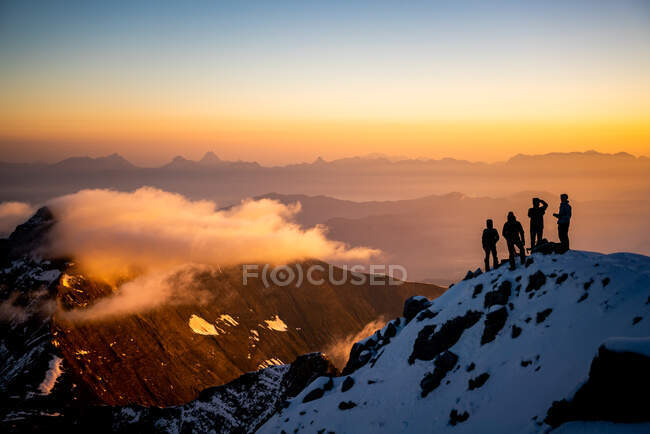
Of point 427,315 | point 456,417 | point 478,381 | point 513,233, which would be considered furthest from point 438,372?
point 513,233

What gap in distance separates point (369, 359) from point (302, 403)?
402 inches

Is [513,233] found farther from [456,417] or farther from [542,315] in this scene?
[456,417]

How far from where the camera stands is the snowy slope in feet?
89.6

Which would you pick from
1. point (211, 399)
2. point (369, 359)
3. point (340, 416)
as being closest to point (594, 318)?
point (340, 416)

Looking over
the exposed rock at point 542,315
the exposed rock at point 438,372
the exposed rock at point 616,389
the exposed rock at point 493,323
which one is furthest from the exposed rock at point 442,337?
the exposed rock at point 616,389

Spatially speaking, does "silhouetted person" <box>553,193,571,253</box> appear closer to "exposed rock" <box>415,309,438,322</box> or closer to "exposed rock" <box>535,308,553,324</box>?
"exposed rock" <box>535,308,553,324</box>

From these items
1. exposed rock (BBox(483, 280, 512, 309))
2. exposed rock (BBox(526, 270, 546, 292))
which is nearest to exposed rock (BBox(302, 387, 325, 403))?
exposed rock (BBox(483, 280, 512, 309))

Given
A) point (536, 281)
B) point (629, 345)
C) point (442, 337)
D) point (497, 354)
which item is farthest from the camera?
point (442, 337)

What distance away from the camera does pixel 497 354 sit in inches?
1387

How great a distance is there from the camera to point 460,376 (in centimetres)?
3678

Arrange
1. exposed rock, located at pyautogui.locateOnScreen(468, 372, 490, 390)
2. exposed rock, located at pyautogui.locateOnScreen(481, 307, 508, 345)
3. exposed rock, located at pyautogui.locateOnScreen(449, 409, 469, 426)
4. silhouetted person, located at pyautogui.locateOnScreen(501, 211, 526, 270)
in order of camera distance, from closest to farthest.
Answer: exposed rock, located at pyautogui.locateOnScreen(449, 409, 469, 426)
exposed rock, located at pyautogui.locateOnScreen(468, 372, 490, 390)
exposed rock, located at pyautogui.locateOnScreen(481, 307, 508, 345)
silhouetted person, located at pyautogui.locateOnScreen(501, 211, 526, 270)

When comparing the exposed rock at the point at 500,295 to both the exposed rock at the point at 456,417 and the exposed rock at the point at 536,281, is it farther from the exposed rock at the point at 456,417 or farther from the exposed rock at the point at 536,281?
the exposed rock at the point at 456,417

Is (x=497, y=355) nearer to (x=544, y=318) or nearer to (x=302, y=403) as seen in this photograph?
(x=544, y=318)

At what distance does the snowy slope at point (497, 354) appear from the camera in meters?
27.3
